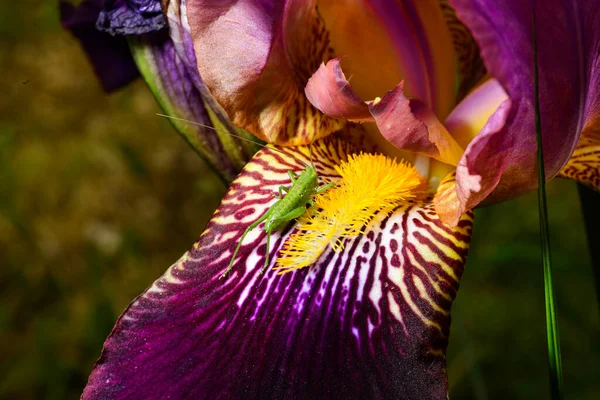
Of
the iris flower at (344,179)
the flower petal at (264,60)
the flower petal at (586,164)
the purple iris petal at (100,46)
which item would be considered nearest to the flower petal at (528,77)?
the iris flower at (344,179)

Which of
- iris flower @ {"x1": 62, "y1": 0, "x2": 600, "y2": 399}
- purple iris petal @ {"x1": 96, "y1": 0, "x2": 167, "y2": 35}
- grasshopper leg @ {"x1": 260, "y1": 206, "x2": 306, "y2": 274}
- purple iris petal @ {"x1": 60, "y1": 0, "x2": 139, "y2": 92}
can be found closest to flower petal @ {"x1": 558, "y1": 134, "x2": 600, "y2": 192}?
iris flower @ {"x1": 62, "y1": 0, "x2": 600, "y2": 399}

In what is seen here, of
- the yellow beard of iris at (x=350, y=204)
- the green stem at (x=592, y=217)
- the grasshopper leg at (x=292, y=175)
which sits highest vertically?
the grasshopper leg at (x=292, y=175)

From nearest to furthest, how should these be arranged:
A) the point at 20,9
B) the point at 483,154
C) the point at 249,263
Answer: the point at 483,154
the point at 249,263
the point at 20,9

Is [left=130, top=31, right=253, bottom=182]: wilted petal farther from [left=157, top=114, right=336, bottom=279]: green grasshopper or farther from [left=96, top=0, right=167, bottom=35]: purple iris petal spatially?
[left=157, top=114, right=336, bottom=279]: green grasshopper

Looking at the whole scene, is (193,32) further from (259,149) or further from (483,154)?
(483,154)

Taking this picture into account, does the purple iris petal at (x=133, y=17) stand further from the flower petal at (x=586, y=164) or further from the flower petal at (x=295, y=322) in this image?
the flower petal at (x=586, y=164)

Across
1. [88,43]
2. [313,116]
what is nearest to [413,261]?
[313,116]
